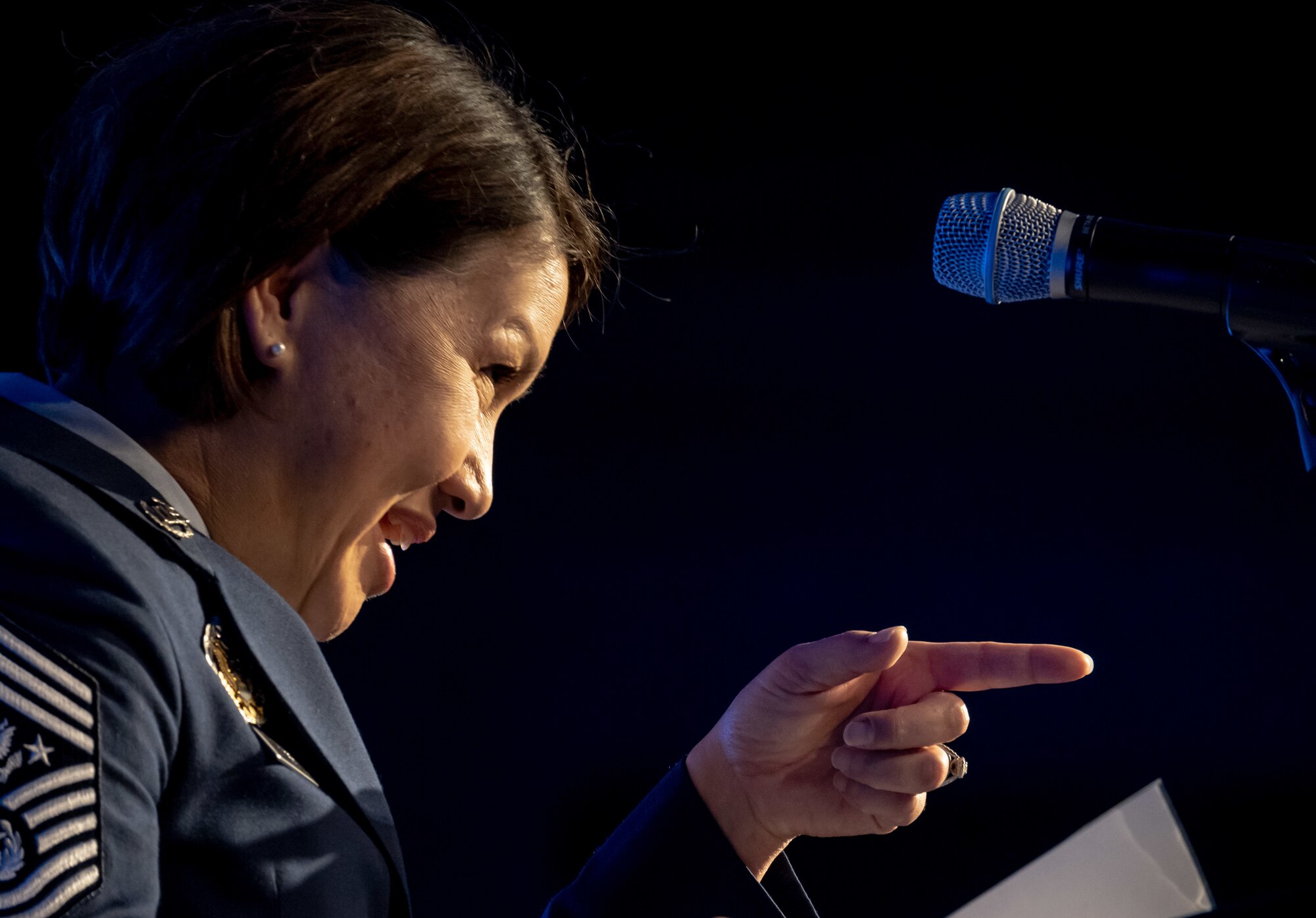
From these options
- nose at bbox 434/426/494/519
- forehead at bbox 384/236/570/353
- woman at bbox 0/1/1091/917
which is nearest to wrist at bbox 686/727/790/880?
woman at bbox 0/1/1091/917

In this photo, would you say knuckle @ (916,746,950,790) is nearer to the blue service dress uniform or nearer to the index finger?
the index finger

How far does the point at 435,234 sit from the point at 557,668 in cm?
146

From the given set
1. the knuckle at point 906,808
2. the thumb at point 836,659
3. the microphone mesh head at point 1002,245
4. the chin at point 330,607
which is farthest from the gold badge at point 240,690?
the microphone mesh head at point 1002,245

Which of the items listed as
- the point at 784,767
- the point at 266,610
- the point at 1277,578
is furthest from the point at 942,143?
the point at 266,610

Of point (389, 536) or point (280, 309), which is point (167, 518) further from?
point (389, 536)

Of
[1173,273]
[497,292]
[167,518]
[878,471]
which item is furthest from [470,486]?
[878,471]

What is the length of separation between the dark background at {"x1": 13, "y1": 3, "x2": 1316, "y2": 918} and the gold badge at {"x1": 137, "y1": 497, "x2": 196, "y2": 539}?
1476 millimetres

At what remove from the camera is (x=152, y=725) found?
707 millimetres

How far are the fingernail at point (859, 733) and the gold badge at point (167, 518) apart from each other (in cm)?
59

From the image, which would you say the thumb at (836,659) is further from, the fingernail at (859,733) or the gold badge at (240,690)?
the gold badge at (240,690)

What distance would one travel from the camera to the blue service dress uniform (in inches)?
25.1

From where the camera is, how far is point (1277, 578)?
7.18 feet

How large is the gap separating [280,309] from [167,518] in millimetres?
207

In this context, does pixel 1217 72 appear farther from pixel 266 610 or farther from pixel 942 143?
pixel 266 610
